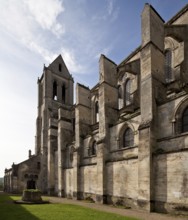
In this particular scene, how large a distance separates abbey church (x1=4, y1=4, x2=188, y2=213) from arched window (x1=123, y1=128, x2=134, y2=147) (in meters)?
0.07

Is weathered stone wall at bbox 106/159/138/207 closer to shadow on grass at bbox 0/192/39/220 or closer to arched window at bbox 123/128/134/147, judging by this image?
arched window at bbox 123/128/134/147

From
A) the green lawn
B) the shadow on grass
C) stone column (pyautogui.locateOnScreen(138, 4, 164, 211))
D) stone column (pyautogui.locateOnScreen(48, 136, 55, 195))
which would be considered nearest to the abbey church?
stone column (pyautogui.locateOnScreen(138, 4, 164, 211))

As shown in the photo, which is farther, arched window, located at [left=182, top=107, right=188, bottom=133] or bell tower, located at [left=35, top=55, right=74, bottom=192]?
bell tower, located at [left=35, top=55, right=74, bottom=192]

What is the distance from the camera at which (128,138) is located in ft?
54.4

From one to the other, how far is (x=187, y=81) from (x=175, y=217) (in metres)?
8.92

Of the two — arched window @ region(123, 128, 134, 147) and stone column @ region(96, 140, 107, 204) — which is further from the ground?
arched window @ region(123, 128, 134, 147)

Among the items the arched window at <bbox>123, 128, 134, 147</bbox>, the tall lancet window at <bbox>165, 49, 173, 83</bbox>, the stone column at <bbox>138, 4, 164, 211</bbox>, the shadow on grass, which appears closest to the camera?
the shadow on grass

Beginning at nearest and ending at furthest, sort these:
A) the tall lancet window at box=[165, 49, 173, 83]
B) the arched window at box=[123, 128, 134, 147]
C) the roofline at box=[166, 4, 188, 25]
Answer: the arched window at box=[123, 128, 134, 147] → the roofline at box=[166, 4, 188, 25] → the tall lancet window at box=[165, 49, 173, 83]

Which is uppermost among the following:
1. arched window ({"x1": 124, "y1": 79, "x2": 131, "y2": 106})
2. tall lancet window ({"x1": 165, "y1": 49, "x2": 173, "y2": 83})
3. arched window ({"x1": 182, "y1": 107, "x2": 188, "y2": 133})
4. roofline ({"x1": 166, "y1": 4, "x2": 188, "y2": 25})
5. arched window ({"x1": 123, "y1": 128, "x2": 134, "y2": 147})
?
roofline ({"x1": 166, "y1": 4, "x2": 188, "y2": 25})

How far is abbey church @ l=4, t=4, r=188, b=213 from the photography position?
1218 cm

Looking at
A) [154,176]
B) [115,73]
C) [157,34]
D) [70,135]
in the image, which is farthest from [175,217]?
[70,135]

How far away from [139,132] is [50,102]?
80.8ft

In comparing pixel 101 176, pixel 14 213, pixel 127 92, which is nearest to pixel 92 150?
pixel 101 176

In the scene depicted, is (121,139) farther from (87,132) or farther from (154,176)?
(87,132)
